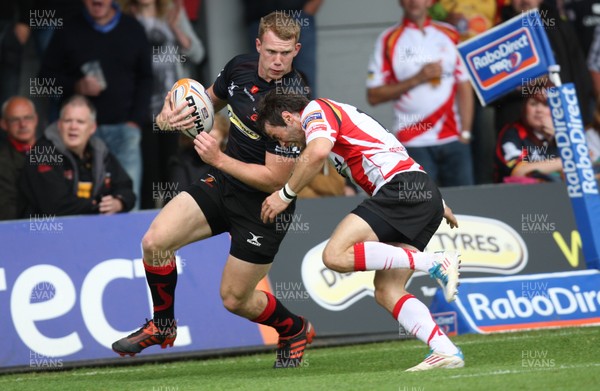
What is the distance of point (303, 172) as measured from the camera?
7395 mm

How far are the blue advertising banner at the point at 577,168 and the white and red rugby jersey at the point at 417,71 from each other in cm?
204

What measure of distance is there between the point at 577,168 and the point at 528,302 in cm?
124

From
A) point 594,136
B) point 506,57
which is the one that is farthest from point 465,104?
point 506,57

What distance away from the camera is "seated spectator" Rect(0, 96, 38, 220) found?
10555mm

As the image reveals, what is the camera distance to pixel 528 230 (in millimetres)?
10727

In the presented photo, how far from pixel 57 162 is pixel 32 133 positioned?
2.74ft

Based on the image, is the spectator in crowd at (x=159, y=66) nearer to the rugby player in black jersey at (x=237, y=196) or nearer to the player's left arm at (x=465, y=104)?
the player's left arm at (x=465, y=104)

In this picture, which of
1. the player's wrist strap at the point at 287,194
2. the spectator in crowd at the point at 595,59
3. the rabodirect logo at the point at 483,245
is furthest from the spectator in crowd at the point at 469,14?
the player's wrist strap at the point at 287,194

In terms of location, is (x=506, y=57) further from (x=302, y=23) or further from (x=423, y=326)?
(x=423, y=326)

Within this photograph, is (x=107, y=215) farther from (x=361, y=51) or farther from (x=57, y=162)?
(x=361, y=51)

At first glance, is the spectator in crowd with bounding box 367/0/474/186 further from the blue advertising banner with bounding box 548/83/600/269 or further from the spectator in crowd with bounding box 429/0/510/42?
the blue advertising banner with bounding box 548/83/600/269

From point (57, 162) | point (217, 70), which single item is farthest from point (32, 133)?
point (217, 70)

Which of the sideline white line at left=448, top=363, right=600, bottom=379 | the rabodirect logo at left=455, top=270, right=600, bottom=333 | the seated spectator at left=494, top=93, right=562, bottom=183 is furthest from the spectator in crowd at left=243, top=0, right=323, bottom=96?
the sideline white line at left=448, top=363, right=600, bottom=379

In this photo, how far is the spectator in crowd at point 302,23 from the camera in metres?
12.4
